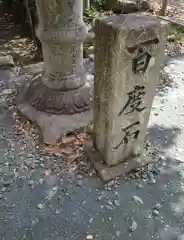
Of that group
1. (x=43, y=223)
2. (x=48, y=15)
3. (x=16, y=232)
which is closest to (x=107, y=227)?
(x=43, y=223)

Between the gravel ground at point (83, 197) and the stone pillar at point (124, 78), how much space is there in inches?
14.5

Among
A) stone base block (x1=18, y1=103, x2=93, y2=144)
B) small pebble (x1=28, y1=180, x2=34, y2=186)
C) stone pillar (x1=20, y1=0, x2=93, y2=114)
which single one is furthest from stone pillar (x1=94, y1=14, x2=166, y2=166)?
stone pillar (x1=20, y1=0, x2=93, y2=114)

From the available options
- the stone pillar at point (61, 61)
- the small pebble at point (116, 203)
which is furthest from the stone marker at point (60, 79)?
the small pebble at point (116, 203)

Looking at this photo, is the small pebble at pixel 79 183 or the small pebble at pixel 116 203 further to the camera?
the small pebble at pixel 79 183

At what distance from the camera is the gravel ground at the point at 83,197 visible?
2.51 metres

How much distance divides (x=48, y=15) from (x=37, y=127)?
4.22ft

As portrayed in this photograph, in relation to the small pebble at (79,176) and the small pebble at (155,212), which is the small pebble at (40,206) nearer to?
the small pebble at (79,176)

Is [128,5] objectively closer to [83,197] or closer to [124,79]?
[124,79]

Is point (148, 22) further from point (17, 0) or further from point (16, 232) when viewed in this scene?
point (17, 0)

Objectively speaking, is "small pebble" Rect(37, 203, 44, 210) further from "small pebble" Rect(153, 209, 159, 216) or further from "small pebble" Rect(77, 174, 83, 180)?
"small pebble" Rect(153, 209, 159, 216)

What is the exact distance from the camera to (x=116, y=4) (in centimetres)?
727

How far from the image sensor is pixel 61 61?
365 cm

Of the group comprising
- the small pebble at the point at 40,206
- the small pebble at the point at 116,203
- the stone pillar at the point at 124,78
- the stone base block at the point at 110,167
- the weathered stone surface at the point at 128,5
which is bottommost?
the small pebble at the point at 116,203

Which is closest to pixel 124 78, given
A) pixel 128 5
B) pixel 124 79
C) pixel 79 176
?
pixel 124 79
